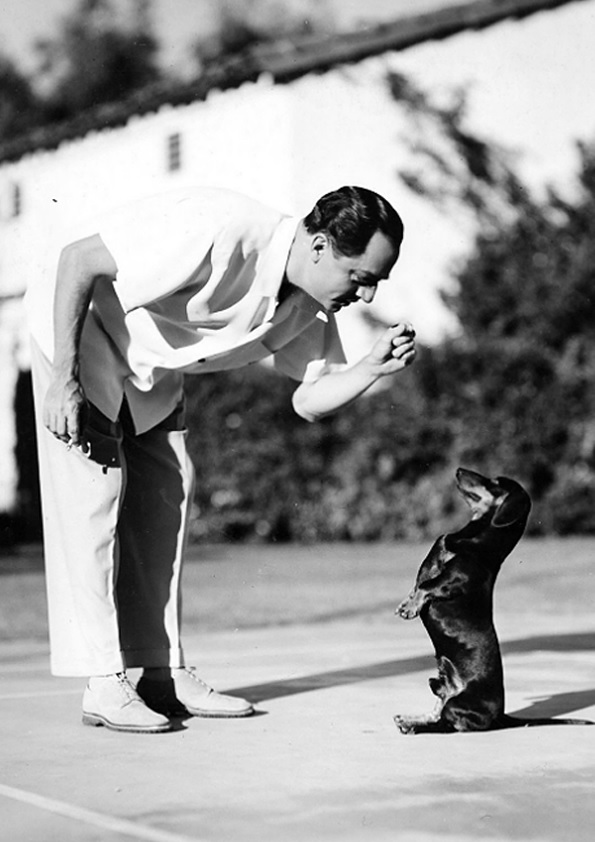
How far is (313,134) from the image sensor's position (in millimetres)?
21500

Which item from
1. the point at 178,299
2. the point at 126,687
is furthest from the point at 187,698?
the point at 178,299

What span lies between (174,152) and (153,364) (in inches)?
755

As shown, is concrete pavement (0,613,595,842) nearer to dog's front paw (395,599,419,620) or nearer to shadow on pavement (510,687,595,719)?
shadow on pavement (510,687,595,719)

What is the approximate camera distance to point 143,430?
15.4 ft

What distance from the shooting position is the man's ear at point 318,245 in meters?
4.19

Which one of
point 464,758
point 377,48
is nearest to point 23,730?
point 464,758

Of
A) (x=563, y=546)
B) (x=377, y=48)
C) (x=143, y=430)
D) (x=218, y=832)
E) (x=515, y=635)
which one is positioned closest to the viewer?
(x=218, y=832)

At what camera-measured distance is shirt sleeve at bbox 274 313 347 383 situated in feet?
15.5

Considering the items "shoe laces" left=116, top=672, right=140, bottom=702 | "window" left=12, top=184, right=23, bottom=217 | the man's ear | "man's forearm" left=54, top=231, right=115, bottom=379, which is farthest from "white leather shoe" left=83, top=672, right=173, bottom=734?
"window" left=12, top=184, right=23, bottom=217

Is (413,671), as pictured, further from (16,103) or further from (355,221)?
(16,103)

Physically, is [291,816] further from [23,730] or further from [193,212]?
[193,212]

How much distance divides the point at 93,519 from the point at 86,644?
15.1 inches

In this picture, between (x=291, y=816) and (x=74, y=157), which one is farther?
(x=74, y=157)

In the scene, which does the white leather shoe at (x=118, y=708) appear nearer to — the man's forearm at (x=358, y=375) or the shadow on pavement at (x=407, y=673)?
the shadow on pavement at (x=407, y=673)
